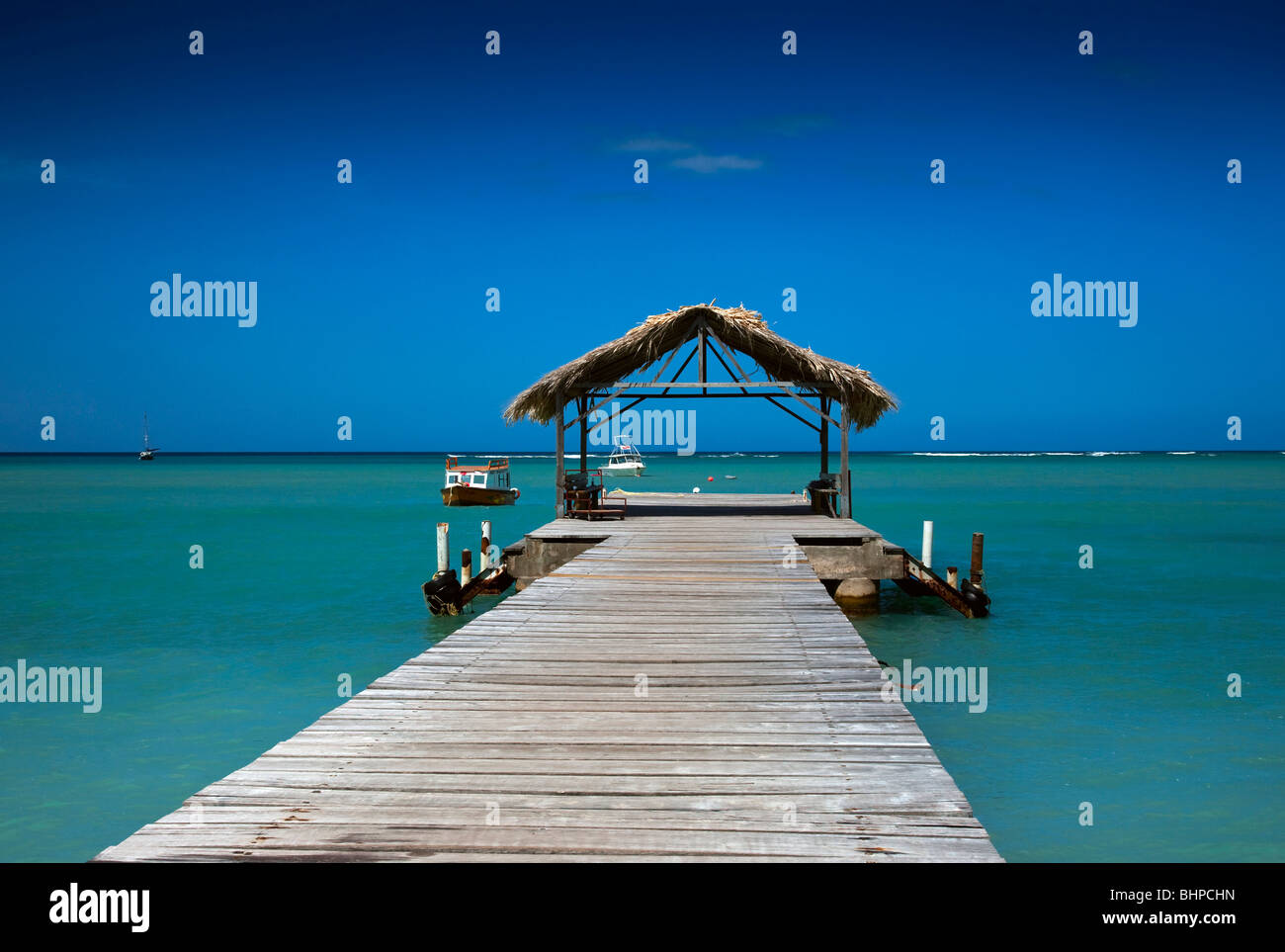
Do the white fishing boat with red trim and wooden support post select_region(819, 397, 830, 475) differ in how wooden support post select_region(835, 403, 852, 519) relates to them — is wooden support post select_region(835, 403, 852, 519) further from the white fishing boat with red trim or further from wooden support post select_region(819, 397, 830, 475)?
the white fishing boat with red trim

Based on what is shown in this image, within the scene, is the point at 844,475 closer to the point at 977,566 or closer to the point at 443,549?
the point at 977,566

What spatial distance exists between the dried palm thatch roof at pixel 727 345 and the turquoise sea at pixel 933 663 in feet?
14.0

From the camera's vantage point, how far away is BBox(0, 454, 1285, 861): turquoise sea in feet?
24.7

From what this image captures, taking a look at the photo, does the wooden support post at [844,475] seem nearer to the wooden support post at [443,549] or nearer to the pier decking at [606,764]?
the wooden support post at [443,549]

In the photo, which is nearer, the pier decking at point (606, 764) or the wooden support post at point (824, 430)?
the pier decking at point (606, 764)

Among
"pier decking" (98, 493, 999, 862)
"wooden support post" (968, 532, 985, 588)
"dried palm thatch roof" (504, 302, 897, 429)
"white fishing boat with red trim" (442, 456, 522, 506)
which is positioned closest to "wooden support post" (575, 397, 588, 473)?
"dried palm thatch roof" (504, 302, 897, 429)

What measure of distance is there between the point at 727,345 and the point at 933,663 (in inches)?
289

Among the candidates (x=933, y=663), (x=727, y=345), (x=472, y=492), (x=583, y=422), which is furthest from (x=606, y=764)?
(x=472, y=492)

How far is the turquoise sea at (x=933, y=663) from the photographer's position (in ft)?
24.7

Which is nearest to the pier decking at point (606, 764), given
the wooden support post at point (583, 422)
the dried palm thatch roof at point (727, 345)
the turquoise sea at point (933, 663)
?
the turquoise sea at point (933, 663)

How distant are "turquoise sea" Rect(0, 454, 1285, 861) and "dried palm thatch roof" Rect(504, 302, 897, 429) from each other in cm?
425

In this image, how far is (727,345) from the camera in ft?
55.3
